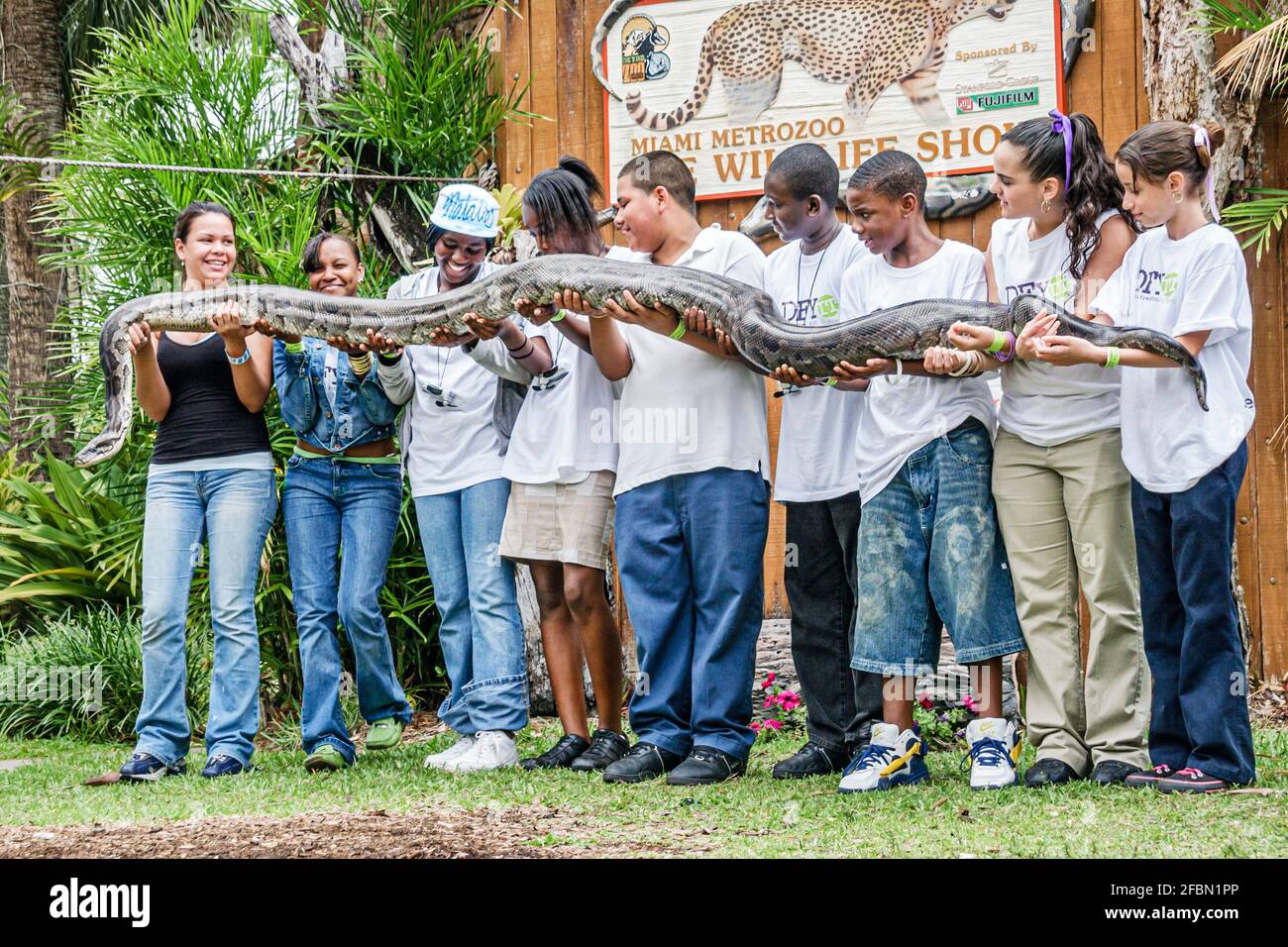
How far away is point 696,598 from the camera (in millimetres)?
5492

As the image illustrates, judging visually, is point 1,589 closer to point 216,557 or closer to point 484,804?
point 216,557

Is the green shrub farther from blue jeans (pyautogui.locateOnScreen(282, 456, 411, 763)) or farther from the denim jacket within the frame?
the denim jacket

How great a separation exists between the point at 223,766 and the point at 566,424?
7.08 ft

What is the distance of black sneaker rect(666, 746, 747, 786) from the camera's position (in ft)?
16.9

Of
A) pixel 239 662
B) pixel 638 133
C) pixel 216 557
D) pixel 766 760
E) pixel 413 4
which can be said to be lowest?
pixel 766 760

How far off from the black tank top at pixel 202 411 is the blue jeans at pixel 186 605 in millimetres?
119

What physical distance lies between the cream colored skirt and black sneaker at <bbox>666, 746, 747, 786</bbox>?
980 millimetres

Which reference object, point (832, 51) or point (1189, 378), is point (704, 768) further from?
point (832, 51)

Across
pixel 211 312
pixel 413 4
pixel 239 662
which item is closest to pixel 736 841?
pixel 239 662

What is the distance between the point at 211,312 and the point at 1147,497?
4055 mm

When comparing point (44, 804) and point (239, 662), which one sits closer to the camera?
point (44, 804)

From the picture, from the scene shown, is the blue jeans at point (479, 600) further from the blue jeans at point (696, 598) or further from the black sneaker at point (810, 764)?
the black sneaker at point (810, 764)

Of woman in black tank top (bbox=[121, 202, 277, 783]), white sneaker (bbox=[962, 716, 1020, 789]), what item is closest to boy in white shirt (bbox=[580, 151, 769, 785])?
white sneaker (bbox=[962, 716, 1020, 789])

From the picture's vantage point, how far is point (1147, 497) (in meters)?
4.71
